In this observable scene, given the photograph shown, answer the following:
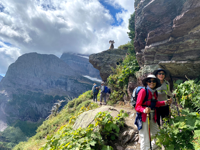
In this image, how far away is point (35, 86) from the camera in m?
126

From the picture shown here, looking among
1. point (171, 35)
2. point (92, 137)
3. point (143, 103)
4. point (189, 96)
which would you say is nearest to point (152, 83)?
point (143, 103)

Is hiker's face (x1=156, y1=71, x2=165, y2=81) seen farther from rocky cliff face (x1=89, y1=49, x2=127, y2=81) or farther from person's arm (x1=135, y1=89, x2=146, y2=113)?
rocky cliff face (x1=89, y1=49, x2=127, y2=81)

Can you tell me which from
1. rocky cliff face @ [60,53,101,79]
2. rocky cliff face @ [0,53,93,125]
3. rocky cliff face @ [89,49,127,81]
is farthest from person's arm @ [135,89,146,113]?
rocky cliff face @ [60,53,101,79]

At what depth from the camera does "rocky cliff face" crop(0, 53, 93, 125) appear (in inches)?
3738

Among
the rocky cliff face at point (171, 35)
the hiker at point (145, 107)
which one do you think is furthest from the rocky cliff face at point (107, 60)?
the hiker at point (145, 107)

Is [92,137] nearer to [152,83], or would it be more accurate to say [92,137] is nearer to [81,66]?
[152,83]

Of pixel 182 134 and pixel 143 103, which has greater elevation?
pixel 143 103

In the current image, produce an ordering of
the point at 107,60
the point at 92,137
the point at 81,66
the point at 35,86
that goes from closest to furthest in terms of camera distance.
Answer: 1. the point at 92,137
2. the point at 107,60
3. the point at 35,86
4. the point at 81,66

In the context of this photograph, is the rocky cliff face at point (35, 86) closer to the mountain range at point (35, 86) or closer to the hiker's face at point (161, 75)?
the mountain range at point (35, 86)

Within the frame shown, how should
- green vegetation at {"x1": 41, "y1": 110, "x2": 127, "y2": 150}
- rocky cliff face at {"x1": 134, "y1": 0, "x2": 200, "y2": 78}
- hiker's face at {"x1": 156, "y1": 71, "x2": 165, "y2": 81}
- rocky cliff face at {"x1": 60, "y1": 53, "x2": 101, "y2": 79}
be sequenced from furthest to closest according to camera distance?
rocky cliff face at {"x1": 60, "y1": 53, "x2": 101, "y2": 79} → rocky cliff face at {"x1": 134, "y1": 0, "x2": 200, "y2": 78} → hiker's face at {"x1": 156, "y1": 71, "x2": 165, "y2": 81} → green vegetation at {"x1": 41, "y1": 110, "x2": 127, "y2": 150}

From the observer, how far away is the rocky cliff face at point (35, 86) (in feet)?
311

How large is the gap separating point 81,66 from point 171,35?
177 metres

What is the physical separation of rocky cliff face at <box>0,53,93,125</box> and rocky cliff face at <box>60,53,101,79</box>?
2652 cm

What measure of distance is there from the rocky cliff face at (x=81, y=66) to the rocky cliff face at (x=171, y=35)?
15326cm
